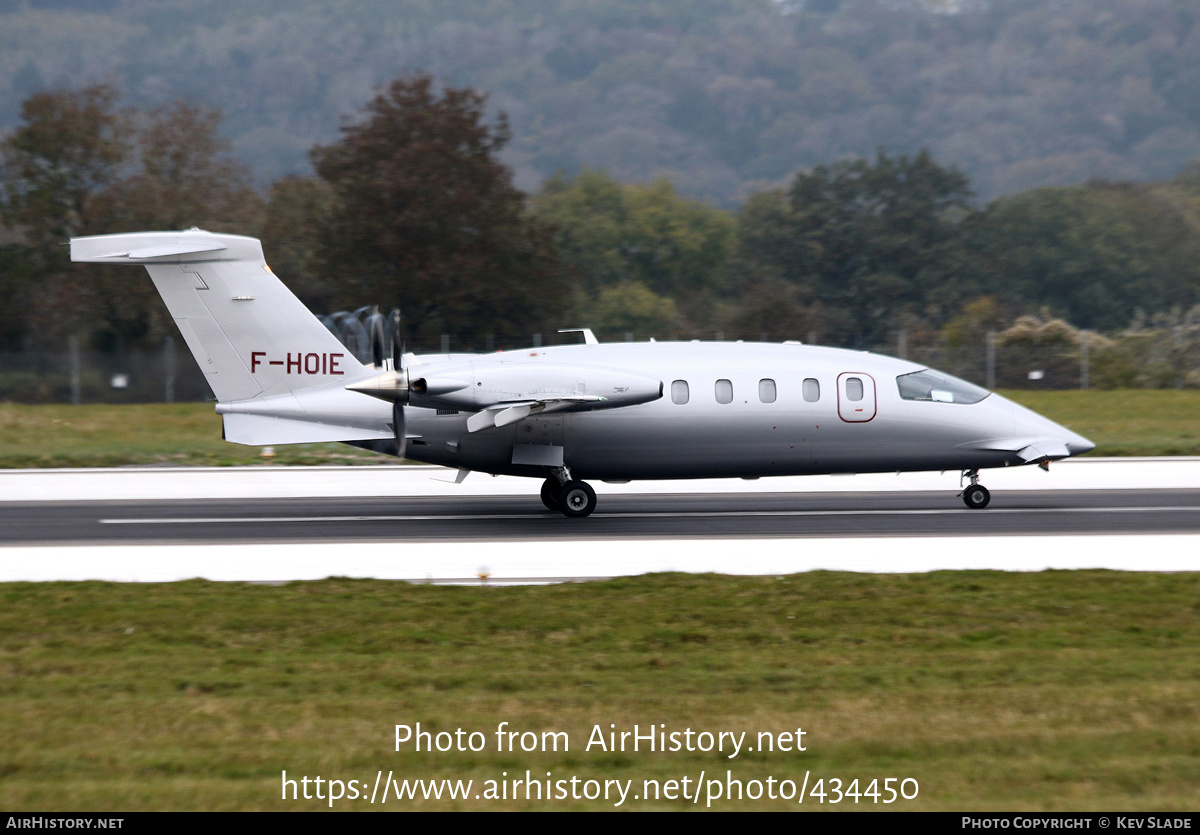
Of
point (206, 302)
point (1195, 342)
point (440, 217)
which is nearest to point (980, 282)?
point (1195, 342)

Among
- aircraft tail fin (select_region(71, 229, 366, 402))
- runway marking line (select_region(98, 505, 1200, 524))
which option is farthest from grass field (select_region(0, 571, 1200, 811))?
aircraft tail fin (select_region(71, 229, 366, 402))

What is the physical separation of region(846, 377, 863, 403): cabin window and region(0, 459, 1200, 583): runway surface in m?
1.90

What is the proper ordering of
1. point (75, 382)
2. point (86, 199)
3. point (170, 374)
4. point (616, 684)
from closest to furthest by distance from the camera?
1. point (616, 684)
2. point (170, 374)
3. point (75, 382)
4. point (86, 199)

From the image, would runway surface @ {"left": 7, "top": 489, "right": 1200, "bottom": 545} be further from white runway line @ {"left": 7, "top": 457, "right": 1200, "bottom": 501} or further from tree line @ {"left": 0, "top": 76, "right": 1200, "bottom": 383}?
tree line @ {"left": 0, "top": 76, "right": 1200, "bottom": 383}

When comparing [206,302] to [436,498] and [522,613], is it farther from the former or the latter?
[522,613]

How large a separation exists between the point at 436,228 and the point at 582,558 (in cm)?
3509

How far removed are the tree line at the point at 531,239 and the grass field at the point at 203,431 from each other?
12.0 metres

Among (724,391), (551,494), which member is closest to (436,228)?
(551,494)

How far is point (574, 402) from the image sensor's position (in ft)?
62.8

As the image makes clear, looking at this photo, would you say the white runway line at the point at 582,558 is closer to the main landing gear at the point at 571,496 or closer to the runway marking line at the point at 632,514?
the runway marking line at the point at 632,514

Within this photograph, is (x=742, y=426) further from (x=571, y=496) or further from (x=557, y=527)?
(x=557, y=527)

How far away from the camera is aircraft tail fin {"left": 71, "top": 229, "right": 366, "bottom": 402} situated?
766 inches

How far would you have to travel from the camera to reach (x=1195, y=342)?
46562 mm
